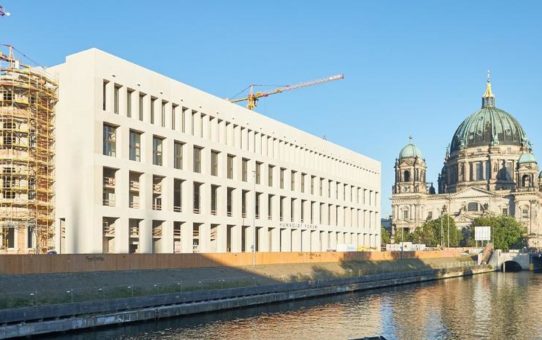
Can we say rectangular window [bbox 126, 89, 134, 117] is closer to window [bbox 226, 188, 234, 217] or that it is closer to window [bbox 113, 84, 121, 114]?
window [bbox 113, 84, 121, 114]

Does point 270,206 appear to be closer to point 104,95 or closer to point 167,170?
point 167,170

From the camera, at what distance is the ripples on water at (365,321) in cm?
4525

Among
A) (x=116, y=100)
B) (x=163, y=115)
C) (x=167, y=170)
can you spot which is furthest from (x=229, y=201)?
(x=116, y=100)

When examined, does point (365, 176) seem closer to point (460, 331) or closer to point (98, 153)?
point (98, 153)

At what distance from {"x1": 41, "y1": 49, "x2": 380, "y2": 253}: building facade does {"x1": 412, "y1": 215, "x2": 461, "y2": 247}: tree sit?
281ft

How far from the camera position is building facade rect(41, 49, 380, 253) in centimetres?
6831

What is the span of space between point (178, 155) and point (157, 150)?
4.03m

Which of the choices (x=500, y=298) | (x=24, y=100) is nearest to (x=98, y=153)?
(x=24, y=100)

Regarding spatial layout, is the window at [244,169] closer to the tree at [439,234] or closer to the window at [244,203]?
the window at [244,203]

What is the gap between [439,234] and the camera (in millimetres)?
190875

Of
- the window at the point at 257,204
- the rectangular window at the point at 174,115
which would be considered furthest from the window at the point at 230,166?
the rectangular window at the point at 174,115

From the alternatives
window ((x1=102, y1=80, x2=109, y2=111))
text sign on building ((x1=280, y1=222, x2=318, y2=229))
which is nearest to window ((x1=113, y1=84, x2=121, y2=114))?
window ((x1=102, y1=80, x2=109, y2=111))

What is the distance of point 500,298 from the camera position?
75.0 m

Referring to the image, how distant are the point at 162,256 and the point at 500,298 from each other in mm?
39507
